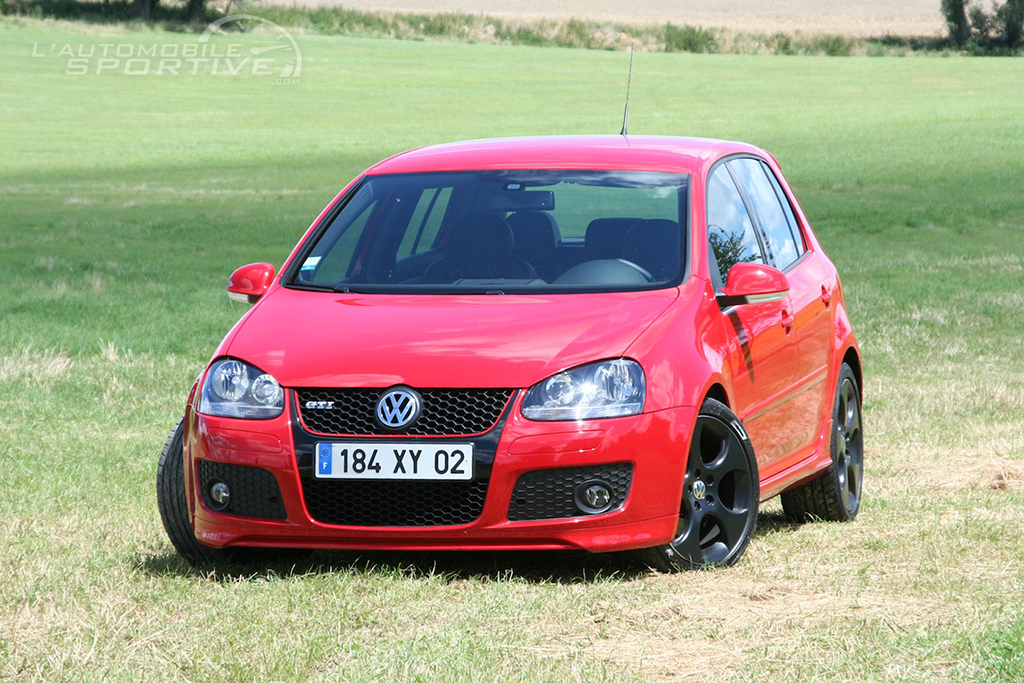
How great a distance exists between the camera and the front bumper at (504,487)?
17.4 feet

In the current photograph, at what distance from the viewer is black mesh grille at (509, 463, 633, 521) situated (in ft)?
17.6

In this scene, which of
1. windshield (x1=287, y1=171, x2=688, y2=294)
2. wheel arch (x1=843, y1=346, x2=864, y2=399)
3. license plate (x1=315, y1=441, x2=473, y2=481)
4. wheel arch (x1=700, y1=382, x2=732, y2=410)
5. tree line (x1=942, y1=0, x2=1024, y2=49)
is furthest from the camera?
tree line (x1=942, y1=0, x2=1024, y2=49)

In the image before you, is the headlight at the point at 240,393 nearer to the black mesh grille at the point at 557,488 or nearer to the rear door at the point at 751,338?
the black mesh grille at the point at 557,488

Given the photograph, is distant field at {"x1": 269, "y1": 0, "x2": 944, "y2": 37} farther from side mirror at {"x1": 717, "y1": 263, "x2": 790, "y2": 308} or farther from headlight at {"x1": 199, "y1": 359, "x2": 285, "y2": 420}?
headlight at {"x1": 199, "y1": 359, "x2": 285, "y2": 420}

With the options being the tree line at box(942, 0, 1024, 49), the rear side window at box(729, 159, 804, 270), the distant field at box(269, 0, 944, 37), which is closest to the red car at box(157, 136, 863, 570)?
the rear side window at box(729, 159, 804, 270)

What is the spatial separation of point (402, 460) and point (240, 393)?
0.65 metres

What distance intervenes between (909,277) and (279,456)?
571 inches

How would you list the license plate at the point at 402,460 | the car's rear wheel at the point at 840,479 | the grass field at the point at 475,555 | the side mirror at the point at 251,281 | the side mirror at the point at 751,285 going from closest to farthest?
1. the grass field at the point at 475,555
2. the license plate at the point at 402,460
3. the side mirror at the point at 751,285
4. the side mirror at the point at 251,281
5. the car's rear wheel at the point at 840,479

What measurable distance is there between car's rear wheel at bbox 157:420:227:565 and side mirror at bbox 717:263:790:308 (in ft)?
6.82

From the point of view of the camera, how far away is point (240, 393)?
556 centimetres

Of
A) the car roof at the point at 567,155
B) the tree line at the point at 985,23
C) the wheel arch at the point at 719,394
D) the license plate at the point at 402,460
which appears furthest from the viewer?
the tree line at the point at 985,23

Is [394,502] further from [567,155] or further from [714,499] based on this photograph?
[567,155]

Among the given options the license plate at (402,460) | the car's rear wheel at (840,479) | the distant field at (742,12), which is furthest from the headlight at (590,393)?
the distant field at (742,12)

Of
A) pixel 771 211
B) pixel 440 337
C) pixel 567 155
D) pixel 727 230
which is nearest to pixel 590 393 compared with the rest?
pixel 440 337
